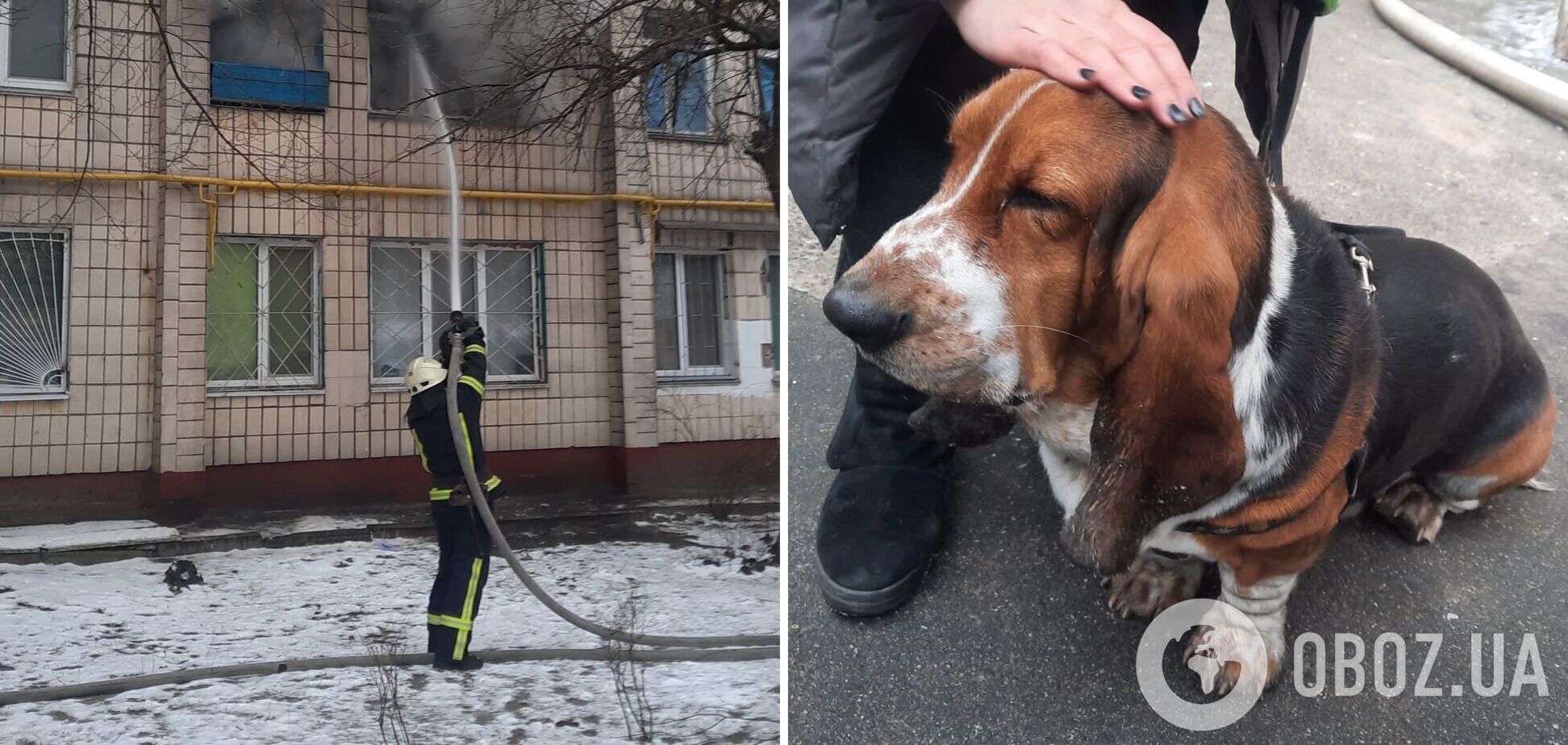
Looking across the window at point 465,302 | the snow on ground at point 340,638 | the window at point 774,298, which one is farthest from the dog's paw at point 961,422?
the window at point 465,302

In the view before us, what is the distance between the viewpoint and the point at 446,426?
1325 mm

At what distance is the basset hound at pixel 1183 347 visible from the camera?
1113 millimetres

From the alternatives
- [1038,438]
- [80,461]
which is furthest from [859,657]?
[80,461]

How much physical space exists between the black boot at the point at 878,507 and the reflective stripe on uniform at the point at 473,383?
0.58m

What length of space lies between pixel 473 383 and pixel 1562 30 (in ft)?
5.90

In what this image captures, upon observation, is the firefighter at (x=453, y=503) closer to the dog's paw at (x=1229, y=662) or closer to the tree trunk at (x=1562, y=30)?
the dog's paw at (x=1229, y=662)

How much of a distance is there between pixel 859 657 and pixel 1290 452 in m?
0.75

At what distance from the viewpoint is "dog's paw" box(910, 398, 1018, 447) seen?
4.62 feet

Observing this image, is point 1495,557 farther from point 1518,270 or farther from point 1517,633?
point 1518,270

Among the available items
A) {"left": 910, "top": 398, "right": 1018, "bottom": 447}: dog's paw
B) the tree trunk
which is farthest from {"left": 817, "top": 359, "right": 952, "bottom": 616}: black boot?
the tree trunk

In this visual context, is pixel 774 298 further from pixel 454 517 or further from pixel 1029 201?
pixel 454 517

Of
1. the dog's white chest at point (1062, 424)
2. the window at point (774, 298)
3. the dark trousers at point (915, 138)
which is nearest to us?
the dark trousers at point (915, 138)

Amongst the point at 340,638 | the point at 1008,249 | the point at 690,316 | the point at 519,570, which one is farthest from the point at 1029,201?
the point at 340,638

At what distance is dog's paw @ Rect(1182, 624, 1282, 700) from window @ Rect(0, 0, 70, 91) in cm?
191
